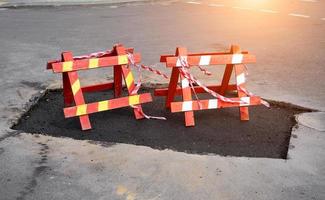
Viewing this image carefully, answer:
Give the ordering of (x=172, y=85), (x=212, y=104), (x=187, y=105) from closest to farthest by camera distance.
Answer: (x=187, y=105) < (x=212, y=104) < (x=172, y=85)

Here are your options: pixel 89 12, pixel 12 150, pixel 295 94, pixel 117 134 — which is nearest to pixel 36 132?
pixel 12 150

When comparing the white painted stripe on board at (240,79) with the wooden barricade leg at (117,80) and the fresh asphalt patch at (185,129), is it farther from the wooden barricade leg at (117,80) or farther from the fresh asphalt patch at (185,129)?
the wooden barricade leg at (117,80)

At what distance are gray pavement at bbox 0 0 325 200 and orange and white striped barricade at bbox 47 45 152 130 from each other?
0.52 metres

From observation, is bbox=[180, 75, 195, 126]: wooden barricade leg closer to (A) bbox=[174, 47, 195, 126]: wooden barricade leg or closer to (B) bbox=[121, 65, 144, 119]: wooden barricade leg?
(A) bbox=[174, 47, 195, 126]: wooden barricade leg

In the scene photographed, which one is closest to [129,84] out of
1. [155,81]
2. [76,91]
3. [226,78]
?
[76,91]

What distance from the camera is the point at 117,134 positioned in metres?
5.88

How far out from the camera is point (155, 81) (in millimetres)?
8102

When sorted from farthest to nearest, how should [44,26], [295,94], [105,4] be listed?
[105,4]
[44,26]
[295,94]

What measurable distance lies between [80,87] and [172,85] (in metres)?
1.23

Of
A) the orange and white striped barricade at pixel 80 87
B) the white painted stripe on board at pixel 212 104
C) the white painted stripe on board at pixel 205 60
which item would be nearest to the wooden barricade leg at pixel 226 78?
the white painted stripe on board at pixel 205 60

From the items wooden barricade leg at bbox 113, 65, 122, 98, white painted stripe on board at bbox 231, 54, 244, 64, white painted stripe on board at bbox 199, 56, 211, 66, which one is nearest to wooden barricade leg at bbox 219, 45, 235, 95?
white painted stripe on board at bbox 231, 54, 244, 64

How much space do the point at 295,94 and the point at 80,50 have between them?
506 centimetres

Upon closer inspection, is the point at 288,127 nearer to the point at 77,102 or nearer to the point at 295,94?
the point at 295,94

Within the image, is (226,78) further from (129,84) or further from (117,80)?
(117,80)
